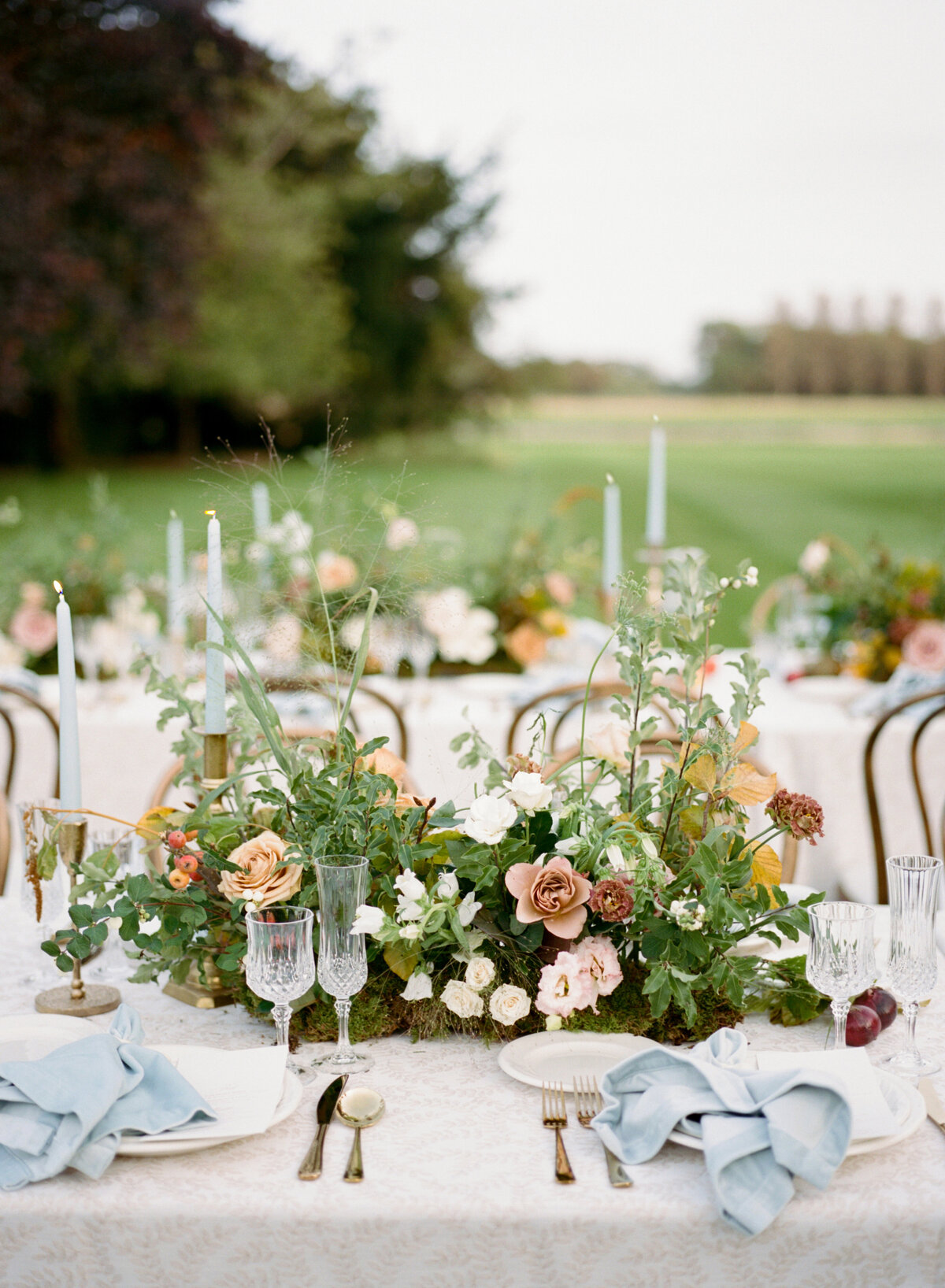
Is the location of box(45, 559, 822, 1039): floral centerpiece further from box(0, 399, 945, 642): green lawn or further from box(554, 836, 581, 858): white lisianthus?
box(0, 399, 945, 642): green lawn

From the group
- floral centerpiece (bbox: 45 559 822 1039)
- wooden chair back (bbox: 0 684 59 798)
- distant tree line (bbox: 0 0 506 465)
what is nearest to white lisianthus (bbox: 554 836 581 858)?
floral centerpiece (bbox: 45 559 822 1039)

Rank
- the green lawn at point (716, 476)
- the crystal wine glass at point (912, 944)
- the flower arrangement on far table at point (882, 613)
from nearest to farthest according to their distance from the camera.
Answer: the crystal wine glass at point (912, 944), the flower arrangement on far table at point (882, 613), the green lawn at point (716, 476)

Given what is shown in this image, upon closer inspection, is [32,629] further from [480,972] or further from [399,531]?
[480,972]

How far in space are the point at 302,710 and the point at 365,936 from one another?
148cm

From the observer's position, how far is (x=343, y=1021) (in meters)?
1.24

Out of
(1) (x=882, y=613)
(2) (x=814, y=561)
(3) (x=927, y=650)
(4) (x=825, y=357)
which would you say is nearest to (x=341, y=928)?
(3) (x=927, y=650)

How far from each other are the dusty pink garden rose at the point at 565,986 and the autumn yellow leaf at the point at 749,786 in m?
0.24

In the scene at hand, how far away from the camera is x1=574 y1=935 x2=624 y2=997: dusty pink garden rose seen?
1.27 m

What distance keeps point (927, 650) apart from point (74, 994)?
252cm

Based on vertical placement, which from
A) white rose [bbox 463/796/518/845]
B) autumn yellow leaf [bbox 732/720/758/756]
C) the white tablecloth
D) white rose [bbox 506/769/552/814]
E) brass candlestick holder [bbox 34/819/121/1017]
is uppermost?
autumn yellow leaf [bbox 732/720/758/756]

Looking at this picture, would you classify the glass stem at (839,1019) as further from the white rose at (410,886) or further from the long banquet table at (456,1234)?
the white rose at (410,886)

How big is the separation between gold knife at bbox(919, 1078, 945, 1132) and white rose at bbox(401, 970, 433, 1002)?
0.48 m

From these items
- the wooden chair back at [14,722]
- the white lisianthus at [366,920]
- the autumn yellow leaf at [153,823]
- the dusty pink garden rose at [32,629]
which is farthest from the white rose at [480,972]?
the dusty pink garden rose at [32,629]

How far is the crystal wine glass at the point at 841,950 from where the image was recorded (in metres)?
1.18
